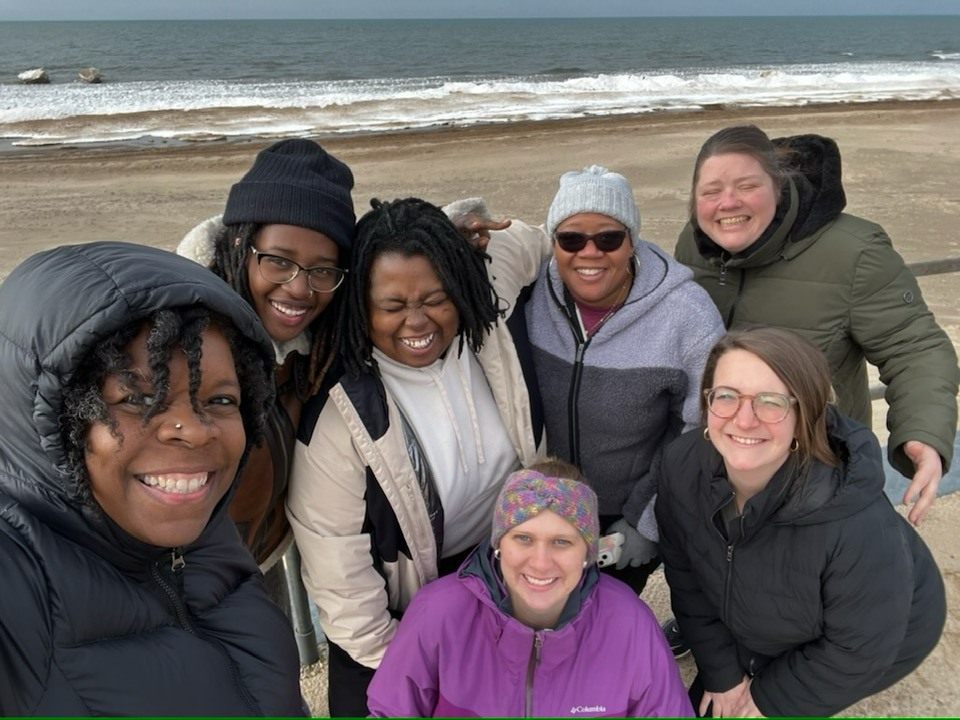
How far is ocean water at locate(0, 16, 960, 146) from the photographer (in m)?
20.9

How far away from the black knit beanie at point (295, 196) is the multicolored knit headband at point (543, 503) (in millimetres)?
936

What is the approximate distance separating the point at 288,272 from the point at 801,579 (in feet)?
5.85

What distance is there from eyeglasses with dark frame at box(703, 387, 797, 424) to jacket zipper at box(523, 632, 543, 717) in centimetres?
88

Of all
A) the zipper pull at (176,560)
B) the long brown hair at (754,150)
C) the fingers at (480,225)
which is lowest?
the zipper pull at (176,560)

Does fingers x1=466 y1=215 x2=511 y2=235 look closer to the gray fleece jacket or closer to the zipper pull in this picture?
the gray fleece jacket

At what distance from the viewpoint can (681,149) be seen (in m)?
17.0

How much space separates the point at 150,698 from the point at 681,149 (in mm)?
17278

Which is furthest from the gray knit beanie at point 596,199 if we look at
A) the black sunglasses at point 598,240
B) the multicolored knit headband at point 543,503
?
the multicolored knit headband at point 543,503

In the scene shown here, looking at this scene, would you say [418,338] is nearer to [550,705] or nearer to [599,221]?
[599,221]

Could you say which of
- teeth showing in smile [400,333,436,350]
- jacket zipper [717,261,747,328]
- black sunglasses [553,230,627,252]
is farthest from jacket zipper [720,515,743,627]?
teeth showing in smile [400,333,436,350]

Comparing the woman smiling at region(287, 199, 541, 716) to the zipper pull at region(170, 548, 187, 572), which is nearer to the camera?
the zipper pull at region(170, 548, 187, 572)

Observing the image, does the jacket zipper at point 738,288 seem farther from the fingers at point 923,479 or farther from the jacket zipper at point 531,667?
the jacket zipper at point 531,667

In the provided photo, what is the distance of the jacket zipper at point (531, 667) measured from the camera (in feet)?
7.50

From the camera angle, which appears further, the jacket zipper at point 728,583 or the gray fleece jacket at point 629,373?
the gray fleece jacket at point 629,373
